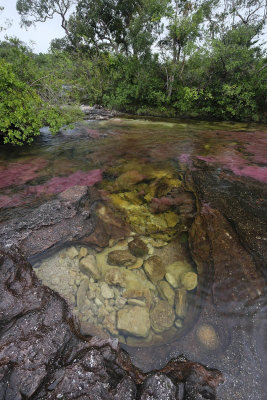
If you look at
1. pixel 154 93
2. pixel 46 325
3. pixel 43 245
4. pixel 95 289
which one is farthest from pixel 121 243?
pixel 154 93

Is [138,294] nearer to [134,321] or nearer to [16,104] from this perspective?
[134,321]

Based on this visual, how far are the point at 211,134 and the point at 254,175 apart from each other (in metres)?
7.03

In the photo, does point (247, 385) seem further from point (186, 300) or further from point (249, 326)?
point (186, 300)

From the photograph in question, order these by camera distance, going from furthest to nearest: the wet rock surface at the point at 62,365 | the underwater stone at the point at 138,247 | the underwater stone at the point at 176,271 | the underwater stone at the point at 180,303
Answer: the underwater stone at the point at 138,247
the underwater stone at the point at 176,271
the underwater stone at the point at 180,303
the wet rock surface at the point at 62,365

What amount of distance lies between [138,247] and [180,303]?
1.29m

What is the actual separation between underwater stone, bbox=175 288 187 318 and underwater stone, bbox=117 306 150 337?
18.4 inches

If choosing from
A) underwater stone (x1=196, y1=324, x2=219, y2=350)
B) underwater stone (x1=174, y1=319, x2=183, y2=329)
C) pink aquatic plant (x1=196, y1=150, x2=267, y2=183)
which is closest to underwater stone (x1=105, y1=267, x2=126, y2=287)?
underwater stone (x1=174, y1=319, x2=183, y2=329)

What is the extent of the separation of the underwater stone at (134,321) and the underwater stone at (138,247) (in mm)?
1018

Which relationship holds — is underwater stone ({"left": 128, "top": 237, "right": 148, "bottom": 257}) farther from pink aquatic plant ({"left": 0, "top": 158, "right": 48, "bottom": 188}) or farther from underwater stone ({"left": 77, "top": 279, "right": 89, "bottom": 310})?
pink aquatic plant ({"left": 0, "top": 158, "right": 48, "bottom": 188})

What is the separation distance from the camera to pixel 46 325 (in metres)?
2.13

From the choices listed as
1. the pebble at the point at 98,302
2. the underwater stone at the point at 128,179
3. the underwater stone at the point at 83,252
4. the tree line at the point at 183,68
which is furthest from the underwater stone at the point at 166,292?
the tree line at the point at 183,68

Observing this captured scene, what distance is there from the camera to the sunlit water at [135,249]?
2.54m

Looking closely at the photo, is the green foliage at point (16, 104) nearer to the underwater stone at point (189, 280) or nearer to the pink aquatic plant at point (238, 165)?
→ the pink aquatic plant at point (238, 165)

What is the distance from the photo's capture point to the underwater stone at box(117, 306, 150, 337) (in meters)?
2.54
